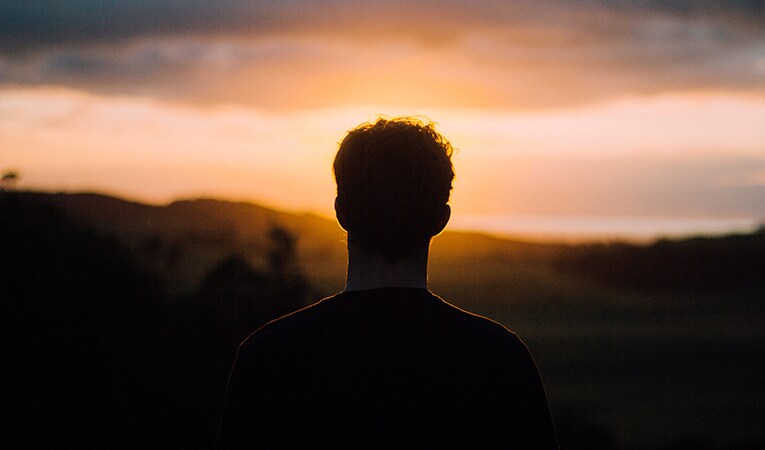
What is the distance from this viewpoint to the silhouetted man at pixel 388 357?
2.72 metres

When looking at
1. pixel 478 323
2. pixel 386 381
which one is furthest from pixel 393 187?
pixel 386 381

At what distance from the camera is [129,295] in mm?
22266

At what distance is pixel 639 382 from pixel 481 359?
4292cm

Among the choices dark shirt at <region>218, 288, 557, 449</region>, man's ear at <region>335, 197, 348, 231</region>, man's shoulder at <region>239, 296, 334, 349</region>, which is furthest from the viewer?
man's ear at <region>335, 197, 348, 231</region>

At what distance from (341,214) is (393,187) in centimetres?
21

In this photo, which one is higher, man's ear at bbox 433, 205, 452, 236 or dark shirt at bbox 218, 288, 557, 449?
man's ear at bbox 433, 205, 452, 236

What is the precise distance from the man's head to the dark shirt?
7.6 inches

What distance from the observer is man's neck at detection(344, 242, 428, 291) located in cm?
284

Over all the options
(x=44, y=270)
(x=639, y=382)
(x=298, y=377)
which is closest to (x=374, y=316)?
(x=298, y=377)

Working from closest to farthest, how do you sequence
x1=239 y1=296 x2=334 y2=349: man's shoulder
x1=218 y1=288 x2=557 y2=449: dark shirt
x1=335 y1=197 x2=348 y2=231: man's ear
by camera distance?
x1=218 y1=288 x2=557 y2=449: dark shirt < x1=239 y1=296 x2=334 y2=349: man's shoulder < x1=335 y1=197 x2=348 y2=231: man's ear

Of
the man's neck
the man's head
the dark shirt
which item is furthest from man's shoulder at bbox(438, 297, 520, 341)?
the man's head

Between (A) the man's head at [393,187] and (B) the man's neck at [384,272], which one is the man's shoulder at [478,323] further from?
(A) the man's head at [393,187]

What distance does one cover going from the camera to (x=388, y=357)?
273 centimetres

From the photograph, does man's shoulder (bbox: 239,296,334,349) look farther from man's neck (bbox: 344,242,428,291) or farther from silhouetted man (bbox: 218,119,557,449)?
man's neck (bbox: 344,242,428,291)
